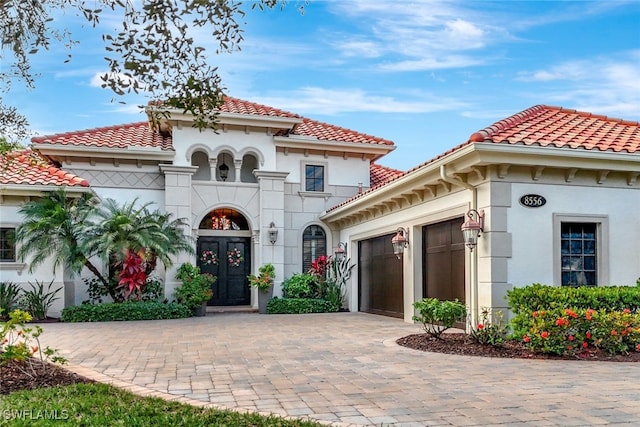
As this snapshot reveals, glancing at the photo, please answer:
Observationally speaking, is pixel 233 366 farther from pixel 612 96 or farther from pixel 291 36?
pixel 612 96

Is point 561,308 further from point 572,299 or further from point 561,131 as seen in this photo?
point 561,131

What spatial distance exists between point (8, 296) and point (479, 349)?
469 inches

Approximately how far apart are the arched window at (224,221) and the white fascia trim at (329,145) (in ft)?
9.03

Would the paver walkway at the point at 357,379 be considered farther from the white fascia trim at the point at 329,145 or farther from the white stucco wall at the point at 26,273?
the white fascia trim at the point at 329,145

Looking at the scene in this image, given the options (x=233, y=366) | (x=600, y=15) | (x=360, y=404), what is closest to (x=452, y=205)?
(x=600, y=15)

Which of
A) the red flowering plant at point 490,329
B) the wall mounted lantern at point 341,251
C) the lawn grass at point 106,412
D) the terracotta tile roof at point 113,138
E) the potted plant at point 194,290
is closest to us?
the lawn grass at point 106,412

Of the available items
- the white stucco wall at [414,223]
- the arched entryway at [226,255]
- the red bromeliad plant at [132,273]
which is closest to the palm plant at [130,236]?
the red bromeliad plant at [132,273]

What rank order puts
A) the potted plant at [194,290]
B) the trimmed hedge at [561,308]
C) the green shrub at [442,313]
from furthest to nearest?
1. the potted plant at [194,290]
2. the green shrub at [442,313]
3. the trimmed hedge at [561,308]

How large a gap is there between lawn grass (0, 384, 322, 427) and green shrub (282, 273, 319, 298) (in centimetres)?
1224

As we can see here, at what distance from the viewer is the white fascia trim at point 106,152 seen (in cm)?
1645

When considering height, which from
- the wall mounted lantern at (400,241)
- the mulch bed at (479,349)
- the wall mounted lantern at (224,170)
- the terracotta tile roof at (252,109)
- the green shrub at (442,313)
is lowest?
the mulch bed at (479,349)

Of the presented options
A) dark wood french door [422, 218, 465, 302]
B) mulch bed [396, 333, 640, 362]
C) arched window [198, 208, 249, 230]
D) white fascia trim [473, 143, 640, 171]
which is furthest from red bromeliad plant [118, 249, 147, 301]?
white fascia trim [473, 143, 640, 171]

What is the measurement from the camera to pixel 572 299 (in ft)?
27.5

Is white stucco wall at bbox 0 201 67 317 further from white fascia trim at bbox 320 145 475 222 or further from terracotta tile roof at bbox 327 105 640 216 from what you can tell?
terracotta tile roof at bbox 327 105 640 216
